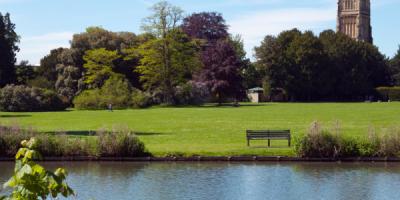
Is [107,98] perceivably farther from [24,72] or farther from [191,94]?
[24,72]

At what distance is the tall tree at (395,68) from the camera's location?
126 meters

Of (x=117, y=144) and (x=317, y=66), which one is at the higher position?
(x=317, y=66)

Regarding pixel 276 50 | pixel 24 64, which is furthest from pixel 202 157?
pixel 276 50

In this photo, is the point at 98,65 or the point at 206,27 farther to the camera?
the point at 206,27

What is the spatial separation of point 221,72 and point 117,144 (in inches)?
2463

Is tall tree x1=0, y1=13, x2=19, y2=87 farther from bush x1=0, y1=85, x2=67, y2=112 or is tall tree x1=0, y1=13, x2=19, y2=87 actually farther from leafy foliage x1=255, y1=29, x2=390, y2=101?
leafy foliage x1=255, y1=29, x2=390, y2=101

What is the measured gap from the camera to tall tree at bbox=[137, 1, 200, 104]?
82625 millimetres

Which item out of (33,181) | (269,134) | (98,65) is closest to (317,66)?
(98,65)

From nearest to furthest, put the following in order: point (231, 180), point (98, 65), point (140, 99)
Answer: point (231, 180) → point (140, 99) → point (98, 65)

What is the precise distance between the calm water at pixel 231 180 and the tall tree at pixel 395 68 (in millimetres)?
107076

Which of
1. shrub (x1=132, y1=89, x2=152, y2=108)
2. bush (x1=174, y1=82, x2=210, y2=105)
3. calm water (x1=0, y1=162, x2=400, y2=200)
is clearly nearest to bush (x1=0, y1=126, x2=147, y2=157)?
calm water (x1=0, y1=162, x2=400, y2=200)

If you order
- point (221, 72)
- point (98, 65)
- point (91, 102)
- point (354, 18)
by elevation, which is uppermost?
point (354, 18)

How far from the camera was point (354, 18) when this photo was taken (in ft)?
595

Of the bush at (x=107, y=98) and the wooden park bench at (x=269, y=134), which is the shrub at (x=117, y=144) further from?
the bush at (x=107, y=98)
